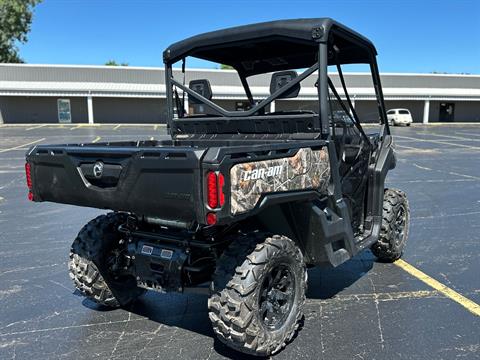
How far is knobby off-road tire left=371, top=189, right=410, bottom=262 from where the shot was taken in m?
4.85

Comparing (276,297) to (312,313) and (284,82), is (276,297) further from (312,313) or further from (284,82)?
(284,82)

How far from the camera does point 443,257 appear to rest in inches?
211

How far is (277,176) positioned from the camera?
291cm

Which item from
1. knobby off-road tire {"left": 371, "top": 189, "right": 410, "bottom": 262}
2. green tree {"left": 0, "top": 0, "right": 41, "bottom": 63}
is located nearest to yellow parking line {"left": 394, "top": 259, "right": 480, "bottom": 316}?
knobby off-road tire {"left": 371, "top": 189, "right": 410, "bottom": 262}

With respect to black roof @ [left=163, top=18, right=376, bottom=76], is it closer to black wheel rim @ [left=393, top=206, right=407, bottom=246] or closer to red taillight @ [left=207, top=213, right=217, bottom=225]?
red taillight @ [left=207, top=213, right=217, bottom=225]

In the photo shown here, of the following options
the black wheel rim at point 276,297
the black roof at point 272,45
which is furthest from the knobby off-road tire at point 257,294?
the black roof at point 272,45

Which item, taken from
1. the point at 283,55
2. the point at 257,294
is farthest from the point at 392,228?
the point at 257,294

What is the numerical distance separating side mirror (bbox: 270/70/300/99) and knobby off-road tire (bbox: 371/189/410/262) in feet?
6.45

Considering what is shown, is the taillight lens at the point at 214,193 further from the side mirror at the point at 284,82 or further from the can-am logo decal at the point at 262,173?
the side mirror at the point at 284,82

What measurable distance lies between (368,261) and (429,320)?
4.98 ft

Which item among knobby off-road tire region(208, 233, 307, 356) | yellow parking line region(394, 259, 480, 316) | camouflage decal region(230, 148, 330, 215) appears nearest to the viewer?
camouflage decal region(230, 148, 330, 215)

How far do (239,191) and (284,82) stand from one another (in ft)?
4.07

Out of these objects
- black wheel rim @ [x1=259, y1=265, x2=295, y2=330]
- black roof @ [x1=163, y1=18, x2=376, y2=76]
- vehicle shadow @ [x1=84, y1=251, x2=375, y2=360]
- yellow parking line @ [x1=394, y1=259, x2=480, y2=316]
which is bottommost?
vehicle shadow @ [x1=84, y1=251, x2=375, y2=360]

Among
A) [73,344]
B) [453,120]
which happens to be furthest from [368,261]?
[453,120]
